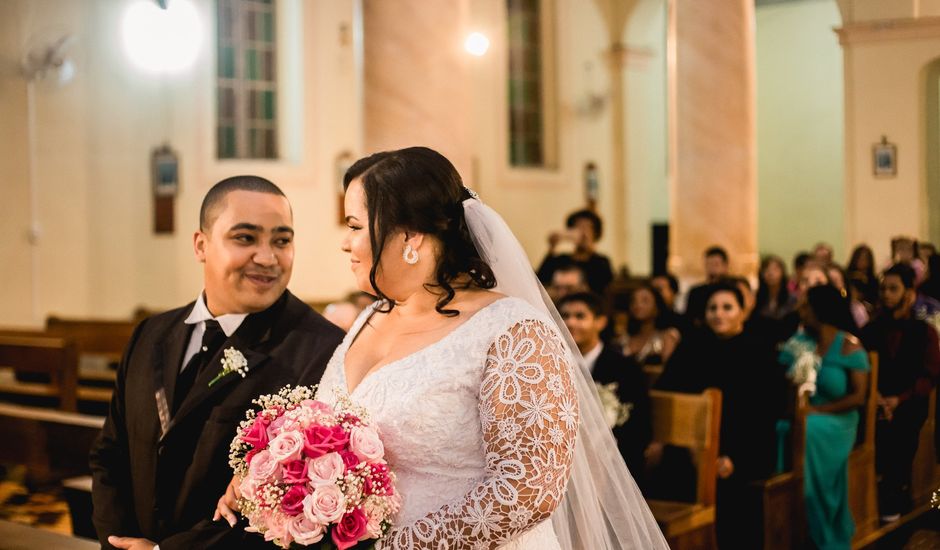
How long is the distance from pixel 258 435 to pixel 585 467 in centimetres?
86

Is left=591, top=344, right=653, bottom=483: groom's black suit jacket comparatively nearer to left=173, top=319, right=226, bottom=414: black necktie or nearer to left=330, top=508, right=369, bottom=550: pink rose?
left=173, top=319, right=226, bottom=414: black necktie

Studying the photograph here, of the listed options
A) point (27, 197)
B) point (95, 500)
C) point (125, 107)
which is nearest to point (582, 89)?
point (125, 107)

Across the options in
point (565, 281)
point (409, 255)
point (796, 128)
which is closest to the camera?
point (409, 255)

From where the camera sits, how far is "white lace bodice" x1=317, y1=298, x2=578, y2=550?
2.09 metres

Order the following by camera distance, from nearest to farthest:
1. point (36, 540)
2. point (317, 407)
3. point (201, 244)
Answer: point (317, 407)
point (201, 244)
point (36, 540)

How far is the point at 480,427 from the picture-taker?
2.22 m

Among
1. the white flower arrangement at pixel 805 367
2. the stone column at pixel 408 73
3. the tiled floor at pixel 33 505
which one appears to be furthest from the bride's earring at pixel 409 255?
the tiled floor at pixel 33 505

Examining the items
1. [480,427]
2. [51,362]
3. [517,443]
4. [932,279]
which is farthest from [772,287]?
[517,443]

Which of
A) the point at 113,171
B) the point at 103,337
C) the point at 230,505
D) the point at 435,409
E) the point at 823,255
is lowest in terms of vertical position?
the point at 103,337

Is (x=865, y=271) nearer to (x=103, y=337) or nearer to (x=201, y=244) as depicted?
(x=201, y=244)

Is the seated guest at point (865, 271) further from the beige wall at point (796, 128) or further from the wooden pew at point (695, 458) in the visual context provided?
the wooden pew at point (695, 458)

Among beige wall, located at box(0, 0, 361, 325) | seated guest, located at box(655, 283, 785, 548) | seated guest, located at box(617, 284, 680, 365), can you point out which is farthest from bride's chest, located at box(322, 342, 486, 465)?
beige wall, located at box(0, 0, 361, 325)

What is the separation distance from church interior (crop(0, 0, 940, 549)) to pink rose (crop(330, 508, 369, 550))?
204cm

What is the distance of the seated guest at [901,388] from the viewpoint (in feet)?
13.4
